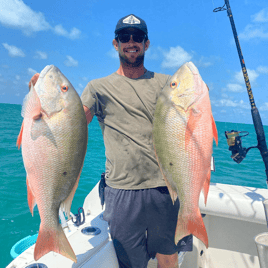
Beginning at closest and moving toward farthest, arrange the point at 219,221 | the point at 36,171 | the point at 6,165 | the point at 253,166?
the point at 36,171
the point at 219,221
the point at 6,165
the point at 253,166

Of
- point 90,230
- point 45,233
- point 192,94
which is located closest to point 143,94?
point 192,94

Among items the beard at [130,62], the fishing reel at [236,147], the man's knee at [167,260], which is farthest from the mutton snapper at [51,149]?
the fishing reel at [236,147]

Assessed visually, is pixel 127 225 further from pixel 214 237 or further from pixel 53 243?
pixel 214 237

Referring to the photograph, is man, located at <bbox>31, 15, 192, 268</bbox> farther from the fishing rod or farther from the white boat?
the fishing rod

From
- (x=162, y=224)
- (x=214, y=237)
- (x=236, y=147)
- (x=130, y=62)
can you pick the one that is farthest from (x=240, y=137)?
(x=130, y=62)

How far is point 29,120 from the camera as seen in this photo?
1.56 m

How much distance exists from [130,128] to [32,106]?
95 cm

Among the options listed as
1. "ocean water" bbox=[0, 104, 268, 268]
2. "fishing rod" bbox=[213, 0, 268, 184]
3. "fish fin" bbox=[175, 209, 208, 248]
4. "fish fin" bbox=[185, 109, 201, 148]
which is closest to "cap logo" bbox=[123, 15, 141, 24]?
"fish fin" bbox=[185, 109, 201, 148]

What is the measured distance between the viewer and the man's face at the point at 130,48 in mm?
2256

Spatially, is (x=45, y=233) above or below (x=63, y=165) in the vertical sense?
below

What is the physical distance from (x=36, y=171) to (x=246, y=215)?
256 centimetres

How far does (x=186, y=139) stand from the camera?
1661mm

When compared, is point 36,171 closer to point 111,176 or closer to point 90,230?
point 111,176

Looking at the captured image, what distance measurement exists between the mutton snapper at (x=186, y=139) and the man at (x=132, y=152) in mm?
474
